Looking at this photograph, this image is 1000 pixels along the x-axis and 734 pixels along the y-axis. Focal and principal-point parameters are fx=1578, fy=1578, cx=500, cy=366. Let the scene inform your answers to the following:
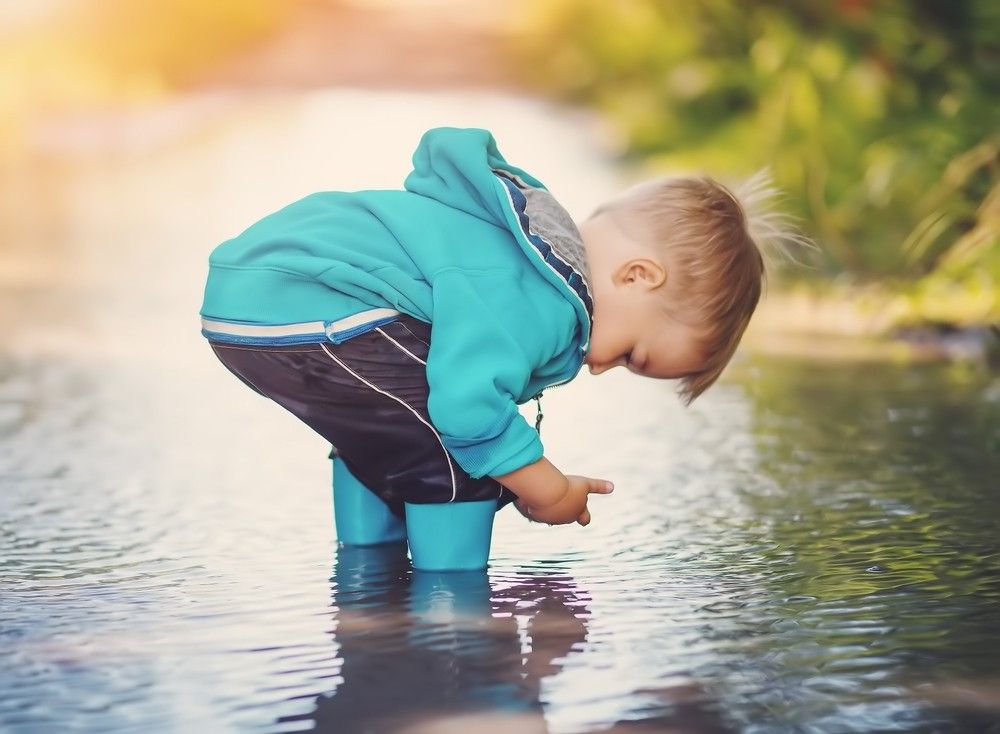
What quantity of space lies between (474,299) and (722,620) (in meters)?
0.45

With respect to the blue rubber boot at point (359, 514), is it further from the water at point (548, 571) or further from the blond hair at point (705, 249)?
the blond hair at point (705, 249)

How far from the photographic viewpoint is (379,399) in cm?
188

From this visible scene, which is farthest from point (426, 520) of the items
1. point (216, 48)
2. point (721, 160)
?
point (216, 48)

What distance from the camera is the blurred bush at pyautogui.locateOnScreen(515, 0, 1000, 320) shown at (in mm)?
3939

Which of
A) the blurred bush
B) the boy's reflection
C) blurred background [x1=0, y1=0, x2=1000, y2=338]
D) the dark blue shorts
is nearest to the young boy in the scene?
the dark blue shorts

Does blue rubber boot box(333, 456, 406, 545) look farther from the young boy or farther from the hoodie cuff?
the hoodie cuff

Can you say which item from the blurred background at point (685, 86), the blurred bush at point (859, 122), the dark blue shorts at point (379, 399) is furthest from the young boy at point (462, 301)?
the blurred bush at point (859, 122)

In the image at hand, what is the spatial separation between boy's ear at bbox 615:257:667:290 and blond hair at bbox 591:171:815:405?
0.06 ft

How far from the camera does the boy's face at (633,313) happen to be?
1916 millimetres

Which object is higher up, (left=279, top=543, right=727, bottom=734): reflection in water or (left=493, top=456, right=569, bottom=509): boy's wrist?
(left=493, top=456, right=569, bottom=509): boy's wrist

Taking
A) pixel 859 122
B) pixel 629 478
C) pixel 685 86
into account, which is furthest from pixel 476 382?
pixel 685 86

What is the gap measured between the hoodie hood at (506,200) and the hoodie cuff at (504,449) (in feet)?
0.55

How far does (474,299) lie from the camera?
5.90 feet

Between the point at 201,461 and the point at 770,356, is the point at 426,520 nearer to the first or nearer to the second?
the point at 201,461
